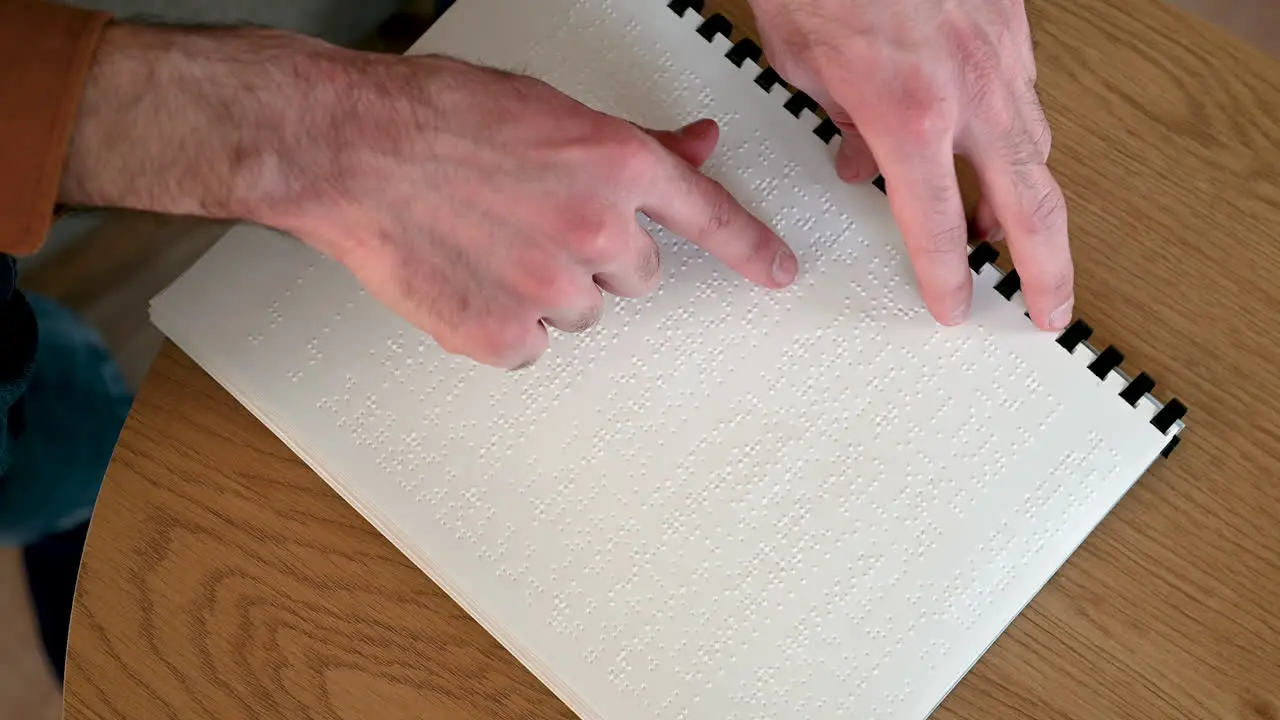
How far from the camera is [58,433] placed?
0.82 metres

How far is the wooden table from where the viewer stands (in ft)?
1.81

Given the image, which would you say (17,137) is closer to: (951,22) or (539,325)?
(539,325)

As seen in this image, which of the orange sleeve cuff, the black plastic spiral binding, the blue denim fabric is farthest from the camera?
→ the blue denim fabric

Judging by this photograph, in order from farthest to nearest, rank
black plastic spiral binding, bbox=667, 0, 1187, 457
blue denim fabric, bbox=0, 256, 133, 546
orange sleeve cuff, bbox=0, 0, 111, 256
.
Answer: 1. blue denim fabric, bbox=0, 256, 133, 546
2. black plastic spiral binding, bbox=667, 0, 1187, 457
3. orange sleeve cuff, bbox=0, 0, 111, 256

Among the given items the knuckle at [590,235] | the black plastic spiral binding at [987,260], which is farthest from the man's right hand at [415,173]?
the black plastic spiral binding at [987,260]

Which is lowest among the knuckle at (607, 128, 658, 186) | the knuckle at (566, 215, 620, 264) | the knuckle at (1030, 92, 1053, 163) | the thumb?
the knuckle at (566, 215, 620, 264)

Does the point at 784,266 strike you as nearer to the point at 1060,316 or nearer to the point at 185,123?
the point at 1060,316

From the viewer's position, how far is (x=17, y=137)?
46cm

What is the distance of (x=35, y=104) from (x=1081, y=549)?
556mm

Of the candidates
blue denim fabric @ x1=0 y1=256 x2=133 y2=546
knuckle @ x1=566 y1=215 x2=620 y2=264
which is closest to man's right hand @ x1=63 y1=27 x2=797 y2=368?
knuckle @ x1=566 y1=215 x2=620 y2=264

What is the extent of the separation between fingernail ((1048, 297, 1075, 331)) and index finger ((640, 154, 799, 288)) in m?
0.14

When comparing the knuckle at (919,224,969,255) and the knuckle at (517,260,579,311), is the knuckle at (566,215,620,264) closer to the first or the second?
the knuckle at (517,260,579,311)

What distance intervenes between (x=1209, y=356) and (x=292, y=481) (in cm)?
52

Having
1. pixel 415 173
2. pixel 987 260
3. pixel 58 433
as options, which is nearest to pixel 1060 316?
pixel 987 260
